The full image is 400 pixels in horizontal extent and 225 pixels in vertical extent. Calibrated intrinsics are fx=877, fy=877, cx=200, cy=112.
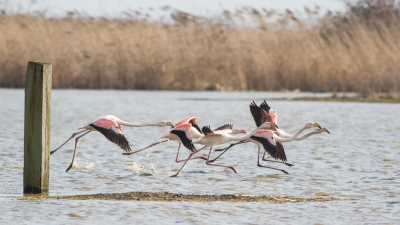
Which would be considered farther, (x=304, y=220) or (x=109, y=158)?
(x=109, y=158)

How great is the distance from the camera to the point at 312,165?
34.6 ft

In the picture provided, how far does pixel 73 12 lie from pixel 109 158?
1394cm

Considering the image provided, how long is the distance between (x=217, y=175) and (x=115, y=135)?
1573 mm

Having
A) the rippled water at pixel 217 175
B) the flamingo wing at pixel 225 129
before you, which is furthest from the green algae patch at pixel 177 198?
the flamingo wing at pixel 225 129

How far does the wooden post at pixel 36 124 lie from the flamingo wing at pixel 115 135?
0.92 m


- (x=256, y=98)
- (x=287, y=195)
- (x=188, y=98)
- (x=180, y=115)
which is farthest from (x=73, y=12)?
(x=287, y=195)

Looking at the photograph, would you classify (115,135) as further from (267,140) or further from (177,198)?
(267,140)

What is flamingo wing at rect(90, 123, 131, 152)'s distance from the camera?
8.39m

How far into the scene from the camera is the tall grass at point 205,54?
2214 cm

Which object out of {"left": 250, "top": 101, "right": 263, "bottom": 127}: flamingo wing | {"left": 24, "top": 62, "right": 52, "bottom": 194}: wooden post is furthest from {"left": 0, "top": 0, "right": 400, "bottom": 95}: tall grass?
{"left": 24, "top": 62, "right": 52, "bottom": 194}: wooden post

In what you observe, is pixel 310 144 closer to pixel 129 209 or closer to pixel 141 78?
pixel 129 209

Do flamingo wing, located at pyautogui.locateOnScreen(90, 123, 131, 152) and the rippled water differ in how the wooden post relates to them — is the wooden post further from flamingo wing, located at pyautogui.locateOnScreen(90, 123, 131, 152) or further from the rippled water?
flamingo wing, located at pyautogui.locateOnScreen(90, 123, 131, 152)

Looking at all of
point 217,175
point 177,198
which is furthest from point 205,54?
point 177,198

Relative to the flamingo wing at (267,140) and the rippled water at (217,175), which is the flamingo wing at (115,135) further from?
the flamingo wing at (267,140)
